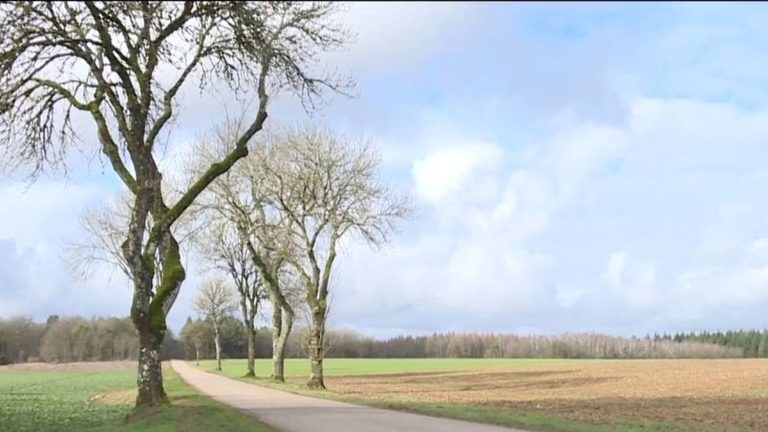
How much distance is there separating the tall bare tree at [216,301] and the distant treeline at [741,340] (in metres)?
44.3

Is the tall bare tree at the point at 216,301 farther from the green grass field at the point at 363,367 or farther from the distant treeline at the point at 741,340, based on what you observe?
the distant treeline at the point at 741,340

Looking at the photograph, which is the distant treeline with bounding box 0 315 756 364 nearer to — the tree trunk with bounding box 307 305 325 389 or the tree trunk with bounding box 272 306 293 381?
the tree trunk with bounding box 272 306 293 381

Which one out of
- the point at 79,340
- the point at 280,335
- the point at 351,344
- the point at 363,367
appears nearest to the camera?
the point at 280,335

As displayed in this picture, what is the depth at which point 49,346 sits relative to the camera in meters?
87.4

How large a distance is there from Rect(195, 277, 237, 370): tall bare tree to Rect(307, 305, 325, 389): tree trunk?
127ft

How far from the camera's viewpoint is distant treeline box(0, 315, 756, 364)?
69875mm

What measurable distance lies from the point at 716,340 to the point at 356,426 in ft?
249

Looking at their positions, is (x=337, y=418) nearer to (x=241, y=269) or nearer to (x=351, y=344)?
(x=241, y=269)

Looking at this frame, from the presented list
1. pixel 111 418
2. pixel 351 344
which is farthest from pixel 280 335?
pixel 351 344

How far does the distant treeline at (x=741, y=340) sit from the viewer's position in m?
61.0

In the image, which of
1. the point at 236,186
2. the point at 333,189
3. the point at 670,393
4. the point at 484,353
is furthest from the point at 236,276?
the point at 484,353

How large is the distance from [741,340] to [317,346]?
47.8m

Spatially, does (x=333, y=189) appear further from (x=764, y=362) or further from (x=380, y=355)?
(x=380, y=355)

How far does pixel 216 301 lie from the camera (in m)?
79.9
